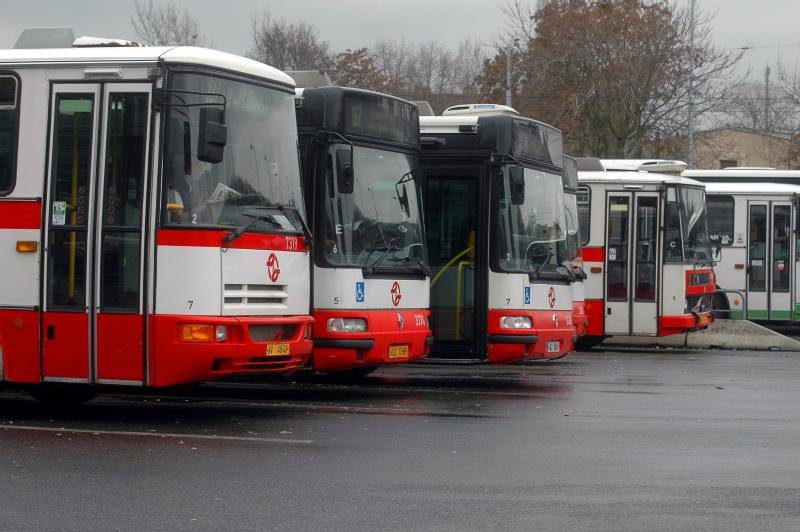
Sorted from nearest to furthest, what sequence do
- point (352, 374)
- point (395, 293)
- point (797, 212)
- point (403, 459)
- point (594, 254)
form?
point (403, 459), point (395, 293), point (352, 374), point (594, 254), point (797, 212)

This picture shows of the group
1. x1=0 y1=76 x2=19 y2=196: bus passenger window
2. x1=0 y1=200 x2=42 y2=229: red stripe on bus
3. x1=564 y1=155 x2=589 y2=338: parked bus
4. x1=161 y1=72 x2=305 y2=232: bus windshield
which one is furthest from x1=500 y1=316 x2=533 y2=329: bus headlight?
x1=0 y1=76 x2=19 y2=196: bus passenger window

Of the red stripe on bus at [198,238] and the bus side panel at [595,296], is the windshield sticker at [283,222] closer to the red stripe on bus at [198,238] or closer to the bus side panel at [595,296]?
the red stripe on bus at [198,238]

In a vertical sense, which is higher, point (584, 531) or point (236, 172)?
point (236, 172)

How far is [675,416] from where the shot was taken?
13141 mm

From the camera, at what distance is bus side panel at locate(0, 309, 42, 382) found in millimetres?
11719

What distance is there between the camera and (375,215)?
1440cm

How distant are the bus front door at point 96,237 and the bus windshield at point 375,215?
9.50ft

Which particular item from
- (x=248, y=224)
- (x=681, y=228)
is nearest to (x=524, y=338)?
(x=248, y=224)

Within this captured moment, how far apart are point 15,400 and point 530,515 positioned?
25.1 ft

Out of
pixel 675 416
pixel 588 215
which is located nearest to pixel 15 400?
pixel 675 416

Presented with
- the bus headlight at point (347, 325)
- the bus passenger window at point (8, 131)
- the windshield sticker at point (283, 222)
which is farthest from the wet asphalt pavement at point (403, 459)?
the bus passenger window at point (8, 131)

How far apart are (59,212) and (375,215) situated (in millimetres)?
3780

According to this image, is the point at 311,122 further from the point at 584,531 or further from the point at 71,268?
the point at 584,531

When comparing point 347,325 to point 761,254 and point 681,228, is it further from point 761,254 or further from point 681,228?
point 761,254
